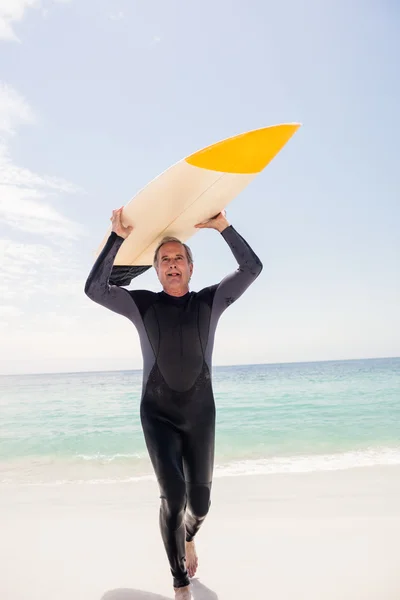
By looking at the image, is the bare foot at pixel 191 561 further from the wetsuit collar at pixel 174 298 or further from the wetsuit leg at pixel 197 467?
the wetsuit collar at pixel 174 298

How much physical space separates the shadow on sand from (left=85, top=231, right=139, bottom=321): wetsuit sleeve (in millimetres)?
1588

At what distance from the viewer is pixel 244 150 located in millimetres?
2906

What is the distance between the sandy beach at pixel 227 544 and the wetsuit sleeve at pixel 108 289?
5.43 feet

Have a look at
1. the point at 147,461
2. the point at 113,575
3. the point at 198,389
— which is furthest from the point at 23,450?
the point at 198,389

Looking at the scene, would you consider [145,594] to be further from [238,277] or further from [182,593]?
[238,277]

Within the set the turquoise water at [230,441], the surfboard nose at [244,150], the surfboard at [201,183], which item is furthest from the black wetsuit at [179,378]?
the turquoise water at [230,441]

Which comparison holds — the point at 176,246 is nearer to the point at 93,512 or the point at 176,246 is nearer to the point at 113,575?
the point at 113,575

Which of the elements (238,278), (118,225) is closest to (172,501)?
(238,278)

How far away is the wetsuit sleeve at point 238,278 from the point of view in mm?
2875

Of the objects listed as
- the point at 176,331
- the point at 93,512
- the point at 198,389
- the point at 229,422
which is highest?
the point at 176,331

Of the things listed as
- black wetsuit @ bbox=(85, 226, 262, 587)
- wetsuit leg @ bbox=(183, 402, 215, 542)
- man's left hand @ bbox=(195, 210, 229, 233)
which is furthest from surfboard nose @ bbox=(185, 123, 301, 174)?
wetsuit leg @ bbox=(183, 402, 215, 542)

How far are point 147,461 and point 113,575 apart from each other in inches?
180

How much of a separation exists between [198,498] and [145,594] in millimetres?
642

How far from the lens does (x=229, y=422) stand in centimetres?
1294
